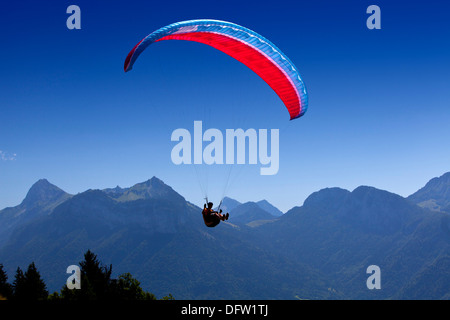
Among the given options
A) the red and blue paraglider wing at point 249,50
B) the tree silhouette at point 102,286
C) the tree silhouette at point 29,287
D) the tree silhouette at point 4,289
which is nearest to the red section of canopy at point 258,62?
the red and blue paraglider wing at point 249,50

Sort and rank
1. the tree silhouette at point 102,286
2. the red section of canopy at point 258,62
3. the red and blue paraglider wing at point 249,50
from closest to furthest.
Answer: the red and blue paraglider wing at point 249,50 → the red section of canopy at point 258,62 → the tree silhouette at point 102,286

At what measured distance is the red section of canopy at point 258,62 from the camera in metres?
23.4

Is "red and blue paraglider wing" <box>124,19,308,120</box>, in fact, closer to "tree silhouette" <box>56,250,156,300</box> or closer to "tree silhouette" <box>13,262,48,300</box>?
"tree silhouette" <box>56,250,156,300</box>

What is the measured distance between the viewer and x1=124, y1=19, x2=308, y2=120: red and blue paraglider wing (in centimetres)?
1981

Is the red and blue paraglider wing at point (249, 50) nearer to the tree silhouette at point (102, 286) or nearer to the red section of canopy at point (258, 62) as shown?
the red section of canopy at point (258, 62)

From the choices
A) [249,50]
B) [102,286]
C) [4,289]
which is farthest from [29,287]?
[249,50]

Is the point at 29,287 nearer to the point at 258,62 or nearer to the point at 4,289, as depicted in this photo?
the point at 4,289

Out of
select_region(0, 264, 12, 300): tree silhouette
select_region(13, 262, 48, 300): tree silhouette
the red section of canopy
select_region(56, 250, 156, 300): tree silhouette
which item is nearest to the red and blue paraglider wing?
the red section of canopy

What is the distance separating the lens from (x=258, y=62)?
82.2 feet

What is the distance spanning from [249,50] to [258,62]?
48.4 inches

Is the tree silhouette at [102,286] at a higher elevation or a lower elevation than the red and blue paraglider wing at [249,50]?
lower
